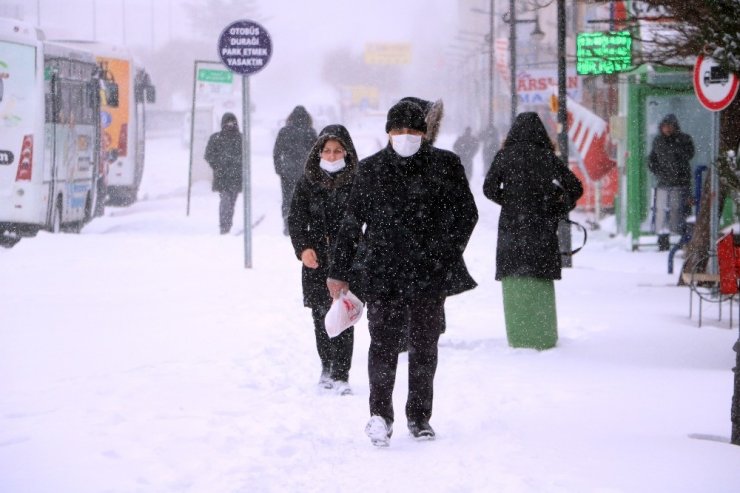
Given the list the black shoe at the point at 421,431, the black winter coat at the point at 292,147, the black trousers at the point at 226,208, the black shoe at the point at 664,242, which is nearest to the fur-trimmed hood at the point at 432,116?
the black shoe at the point at 421,431

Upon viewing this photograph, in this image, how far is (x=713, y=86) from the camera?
12.1m

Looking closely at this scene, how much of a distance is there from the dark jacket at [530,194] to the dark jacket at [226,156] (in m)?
12.0

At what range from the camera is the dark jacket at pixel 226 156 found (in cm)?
2112

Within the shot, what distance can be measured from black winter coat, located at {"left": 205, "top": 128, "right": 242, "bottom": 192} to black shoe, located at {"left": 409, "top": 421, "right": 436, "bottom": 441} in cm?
1469

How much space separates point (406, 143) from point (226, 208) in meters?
15.7

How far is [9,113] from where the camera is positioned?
19875mm

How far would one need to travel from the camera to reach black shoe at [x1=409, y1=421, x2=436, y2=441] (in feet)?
21.5

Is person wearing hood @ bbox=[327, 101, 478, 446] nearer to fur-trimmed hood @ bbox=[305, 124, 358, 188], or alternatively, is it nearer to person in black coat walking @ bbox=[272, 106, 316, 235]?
fur-trimmed hood @ bbox=[305, 124, 358, 188]

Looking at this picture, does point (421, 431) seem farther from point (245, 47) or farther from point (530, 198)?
point (245, 47)

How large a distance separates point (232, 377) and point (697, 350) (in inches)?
153

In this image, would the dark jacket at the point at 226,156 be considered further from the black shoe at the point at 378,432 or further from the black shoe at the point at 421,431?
the black shoe at the point at 378,432

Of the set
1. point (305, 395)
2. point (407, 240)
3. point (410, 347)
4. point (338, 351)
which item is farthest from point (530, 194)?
point (407, 240)

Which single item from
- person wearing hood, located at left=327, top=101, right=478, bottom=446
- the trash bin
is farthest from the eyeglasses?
the trash bin

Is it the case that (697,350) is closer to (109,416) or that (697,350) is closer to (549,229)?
(549,229)
